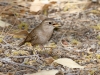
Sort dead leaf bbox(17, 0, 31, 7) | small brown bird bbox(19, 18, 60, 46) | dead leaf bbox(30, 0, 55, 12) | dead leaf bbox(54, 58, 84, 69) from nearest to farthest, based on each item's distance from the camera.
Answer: dead leaf bbox(54, 58, 84, 69), small brown bird bbox(19, 18, 60, 46), dead leaf bbox(30, 0, 55, 12), dead leaf bbox(17, 0, 31, 7)

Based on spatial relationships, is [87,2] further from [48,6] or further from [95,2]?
[48,6]

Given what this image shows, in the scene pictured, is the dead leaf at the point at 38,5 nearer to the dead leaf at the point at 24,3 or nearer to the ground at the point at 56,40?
the ground at the point at 56,40

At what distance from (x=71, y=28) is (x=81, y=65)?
1.76 meters

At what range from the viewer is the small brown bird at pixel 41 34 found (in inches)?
258

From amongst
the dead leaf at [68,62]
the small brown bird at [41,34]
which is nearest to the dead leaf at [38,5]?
the small brown bird at [41,34]

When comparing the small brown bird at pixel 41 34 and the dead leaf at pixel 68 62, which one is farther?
the small brown bird at pixel 41 34

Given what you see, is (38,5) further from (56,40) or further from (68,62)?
(68,62)

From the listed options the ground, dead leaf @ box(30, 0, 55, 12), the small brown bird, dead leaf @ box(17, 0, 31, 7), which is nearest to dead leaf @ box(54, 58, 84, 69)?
the ground

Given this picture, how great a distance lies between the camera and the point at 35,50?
629 cm

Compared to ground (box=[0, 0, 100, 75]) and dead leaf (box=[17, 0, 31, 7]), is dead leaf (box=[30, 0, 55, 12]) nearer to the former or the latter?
ground (box=[0, 0, 100, 75])

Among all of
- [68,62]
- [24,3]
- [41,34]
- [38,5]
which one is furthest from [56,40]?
[24,3]

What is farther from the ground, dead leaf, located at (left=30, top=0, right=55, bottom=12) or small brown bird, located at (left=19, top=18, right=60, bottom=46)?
dead leaf, located at (left=30, top=0, right=55, bottom=12)

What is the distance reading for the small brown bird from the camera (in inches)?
258

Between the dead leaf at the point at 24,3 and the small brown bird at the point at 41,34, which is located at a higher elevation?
the dead leaf at the point at 24,3
